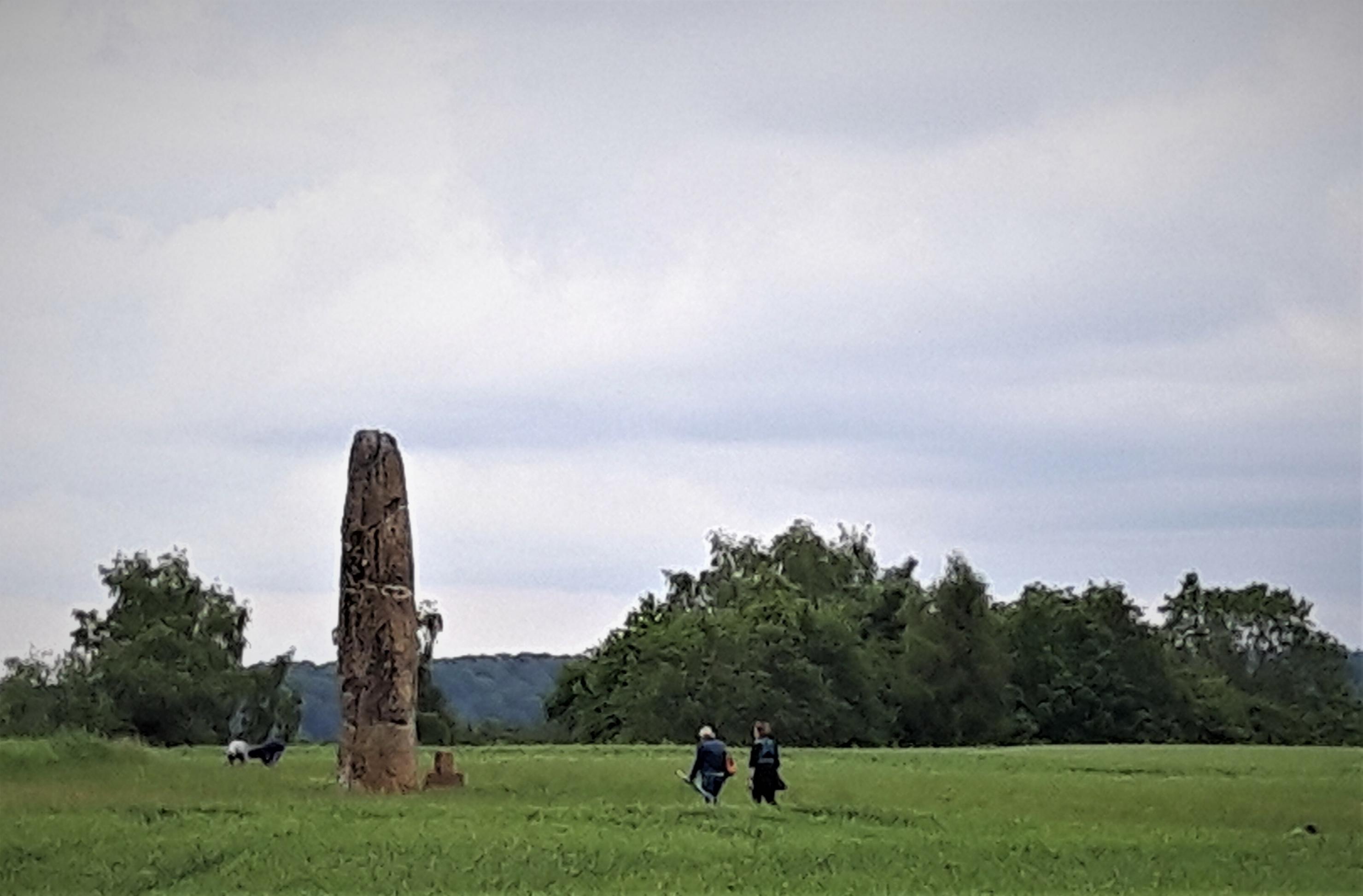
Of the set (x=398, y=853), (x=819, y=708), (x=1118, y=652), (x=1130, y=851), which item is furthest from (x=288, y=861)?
(x=1118, y=652)

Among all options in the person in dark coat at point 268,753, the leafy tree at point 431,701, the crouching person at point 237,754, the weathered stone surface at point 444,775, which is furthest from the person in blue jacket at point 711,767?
the leafy tree at point 431,701

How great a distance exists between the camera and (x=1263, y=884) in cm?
2061

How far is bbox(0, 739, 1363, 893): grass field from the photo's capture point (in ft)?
66.4

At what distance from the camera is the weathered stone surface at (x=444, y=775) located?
30.6 metres

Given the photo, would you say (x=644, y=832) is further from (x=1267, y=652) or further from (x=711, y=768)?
(x=1267, y=652)

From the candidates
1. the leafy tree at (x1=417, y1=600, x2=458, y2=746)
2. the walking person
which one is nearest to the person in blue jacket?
the walking person

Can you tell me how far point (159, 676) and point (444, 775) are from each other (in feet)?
131

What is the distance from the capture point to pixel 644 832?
23672 millimetres

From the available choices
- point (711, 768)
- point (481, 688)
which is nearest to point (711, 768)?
point (711, 768)

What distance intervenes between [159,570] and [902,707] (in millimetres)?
29809

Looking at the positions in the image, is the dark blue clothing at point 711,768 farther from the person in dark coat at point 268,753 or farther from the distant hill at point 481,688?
the distant hill at point 481,688

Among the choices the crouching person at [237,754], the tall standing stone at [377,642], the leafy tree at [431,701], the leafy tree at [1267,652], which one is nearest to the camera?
the tall standing stone at [377,642]

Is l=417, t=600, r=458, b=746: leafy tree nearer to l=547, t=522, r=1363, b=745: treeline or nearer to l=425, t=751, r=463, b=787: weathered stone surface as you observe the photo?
l=547, t=522, r=1363, b=745: treeline

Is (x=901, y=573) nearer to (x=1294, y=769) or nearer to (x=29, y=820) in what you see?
(x=1294, y=769)
